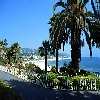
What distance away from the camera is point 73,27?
110 feet

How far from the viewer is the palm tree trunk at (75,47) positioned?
109 feet

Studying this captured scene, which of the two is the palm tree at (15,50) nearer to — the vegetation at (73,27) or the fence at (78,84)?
the vegetation at (73,27)

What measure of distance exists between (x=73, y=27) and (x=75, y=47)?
2.12 m

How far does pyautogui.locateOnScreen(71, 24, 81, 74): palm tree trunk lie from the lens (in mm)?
33375

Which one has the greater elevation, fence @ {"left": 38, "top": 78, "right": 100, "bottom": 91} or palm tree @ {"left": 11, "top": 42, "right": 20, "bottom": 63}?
palm tree @ {"left": 11, "top": 42, "right": 20, "bottom": 63}

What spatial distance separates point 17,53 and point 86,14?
48651 mm

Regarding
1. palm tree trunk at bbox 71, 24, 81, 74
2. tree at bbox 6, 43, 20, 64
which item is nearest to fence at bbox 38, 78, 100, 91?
palm tree trunk at bbox 71, 24, 81, 74

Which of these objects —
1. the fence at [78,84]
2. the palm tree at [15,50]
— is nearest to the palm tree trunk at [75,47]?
the fence at [78,84]

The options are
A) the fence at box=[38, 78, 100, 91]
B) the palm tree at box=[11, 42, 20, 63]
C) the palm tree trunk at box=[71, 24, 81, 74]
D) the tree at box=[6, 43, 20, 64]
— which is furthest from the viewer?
the palm tree at box=[11, 42, 20, 63]

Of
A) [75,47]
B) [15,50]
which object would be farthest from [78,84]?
[15,50]

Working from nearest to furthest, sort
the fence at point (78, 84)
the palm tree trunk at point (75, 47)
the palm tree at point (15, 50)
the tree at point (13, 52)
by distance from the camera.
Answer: the fence at point (78, 84) < the palm tree trunk at point (75, 47) < the tree at point (13, 52) < the palm tree at point (15, 50)

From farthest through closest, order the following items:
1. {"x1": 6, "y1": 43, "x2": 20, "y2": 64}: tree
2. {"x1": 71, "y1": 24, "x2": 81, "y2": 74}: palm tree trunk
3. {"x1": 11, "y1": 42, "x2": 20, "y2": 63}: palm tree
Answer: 1. {"x1": 11, "y1": 42, "x2": 20, "y2": 63}: palm tree
2. {"x1": 6, "y1": 43, "x2": 20, "y2": 64}: tree
3. {"x1": 71, "y1": 24, "x2": 81, "y2": 74}: palm tree trunk

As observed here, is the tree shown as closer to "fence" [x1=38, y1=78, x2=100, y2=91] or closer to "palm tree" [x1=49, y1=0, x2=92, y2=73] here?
"palm tree" [x1=49, y1=0, x2=92, y2=73]

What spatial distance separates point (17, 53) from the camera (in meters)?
81.4
